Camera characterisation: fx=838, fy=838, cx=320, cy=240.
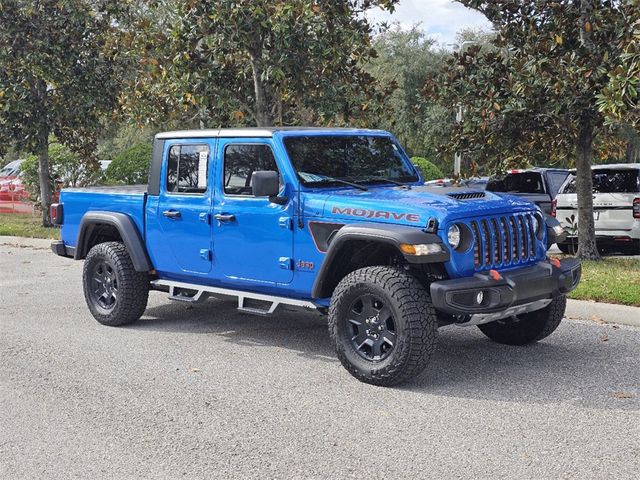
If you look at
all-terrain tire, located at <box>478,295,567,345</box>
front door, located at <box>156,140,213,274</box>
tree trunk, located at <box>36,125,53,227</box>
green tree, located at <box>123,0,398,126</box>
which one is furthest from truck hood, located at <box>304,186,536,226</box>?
tree trunk, located at <box>36,125,53,227</box>

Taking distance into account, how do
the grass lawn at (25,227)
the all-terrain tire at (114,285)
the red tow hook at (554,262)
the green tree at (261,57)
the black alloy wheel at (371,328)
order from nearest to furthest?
1. the black alloy wheel at (371,328)
2. the red tow hook at (554,262)
3. the all-terrain tire at (114,285)
4. the green tree at (261,57)
5. the grass lawn at (25,227)

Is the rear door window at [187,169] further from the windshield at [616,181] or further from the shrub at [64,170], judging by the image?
the shrub at [64,170]

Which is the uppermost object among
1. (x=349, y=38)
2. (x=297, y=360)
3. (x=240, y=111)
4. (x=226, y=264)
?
Result: (x=349, y=38)

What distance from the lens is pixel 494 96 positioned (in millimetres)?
12023

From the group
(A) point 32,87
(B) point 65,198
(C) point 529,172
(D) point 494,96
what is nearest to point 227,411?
(B) point 65,198

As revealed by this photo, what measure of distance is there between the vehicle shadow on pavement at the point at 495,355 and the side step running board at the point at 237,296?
477mm

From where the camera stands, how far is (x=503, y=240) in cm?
634

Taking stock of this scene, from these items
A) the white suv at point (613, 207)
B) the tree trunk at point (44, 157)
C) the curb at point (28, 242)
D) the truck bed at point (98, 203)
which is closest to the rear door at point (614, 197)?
the white suv at point (613, 207)

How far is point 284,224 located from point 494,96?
20.5ft

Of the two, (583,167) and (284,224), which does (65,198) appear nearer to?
(284,224)

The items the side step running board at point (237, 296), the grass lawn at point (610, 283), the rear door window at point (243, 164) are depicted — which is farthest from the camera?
the grass lawn at point (610, 283)

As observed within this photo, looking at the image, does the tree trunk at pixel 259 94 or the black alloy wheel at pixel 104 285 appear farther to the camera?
the tree trunk at pixel 259 94

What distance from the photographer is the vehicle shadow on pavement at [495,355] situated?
601cm

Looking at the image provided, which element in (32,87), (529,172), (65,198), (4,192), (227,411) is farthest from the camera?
(4,192)
